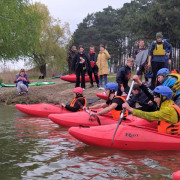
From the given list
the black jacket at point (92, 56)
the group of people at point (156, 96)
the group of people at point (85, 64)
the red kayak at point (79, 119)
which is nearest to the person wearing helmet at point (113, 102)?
the group of people at point (156, 96)

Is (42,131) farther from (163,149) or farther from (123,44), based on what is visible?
(123,44)

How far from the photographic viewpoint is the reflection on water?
4914 millimetres

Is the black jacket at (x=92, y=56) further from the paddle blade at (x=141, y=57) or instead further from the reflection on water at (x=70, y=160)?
the reflection on water at (x=70, y=160)

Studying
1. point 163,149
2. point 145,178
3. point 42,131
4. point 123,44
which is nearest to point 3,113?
point 42,131

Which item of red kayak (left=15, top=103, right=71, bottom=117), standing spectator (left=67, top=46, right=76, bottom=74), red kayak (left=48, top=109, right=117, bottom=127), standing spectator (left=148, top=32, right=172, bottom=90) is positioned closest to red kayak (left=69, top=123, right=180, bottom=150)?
red kayak (left=48, top=109, right=117, bottom=127)

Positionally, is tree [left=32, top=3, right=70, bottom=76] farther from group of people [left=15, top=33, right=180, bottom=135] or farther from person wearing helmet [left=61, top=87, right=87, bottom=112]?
person wearing helmet [left=61, top=87, right=87, bottom=112]

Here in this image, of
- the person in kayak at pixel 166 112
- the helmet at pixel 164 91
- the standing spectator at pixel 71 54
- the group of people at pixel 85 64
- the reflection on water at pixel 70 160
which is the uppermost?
the standing spectator at pixel 71 54

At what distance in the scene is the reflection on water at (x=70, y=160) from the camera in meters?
4.91

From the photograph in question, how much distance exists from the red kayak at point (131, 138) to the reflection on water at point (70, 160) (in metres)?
0.12

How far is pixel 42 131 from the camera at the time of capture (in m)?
8.27

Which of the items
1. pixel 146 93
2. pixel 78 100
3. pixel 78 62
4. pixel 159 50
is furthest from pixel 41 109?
pixel 146 93

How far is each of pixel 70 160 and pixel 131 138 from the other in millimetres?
1279

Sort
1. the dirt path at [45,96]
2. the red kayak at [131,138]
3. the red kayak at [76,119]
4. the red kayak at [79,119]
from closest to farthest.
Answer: the red kayak at [131,138]
the red kayak at [79,119]
the red kayak at [76,119]
the dirt path at [45,96]

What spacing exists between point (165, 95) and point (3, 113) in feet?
22.7
